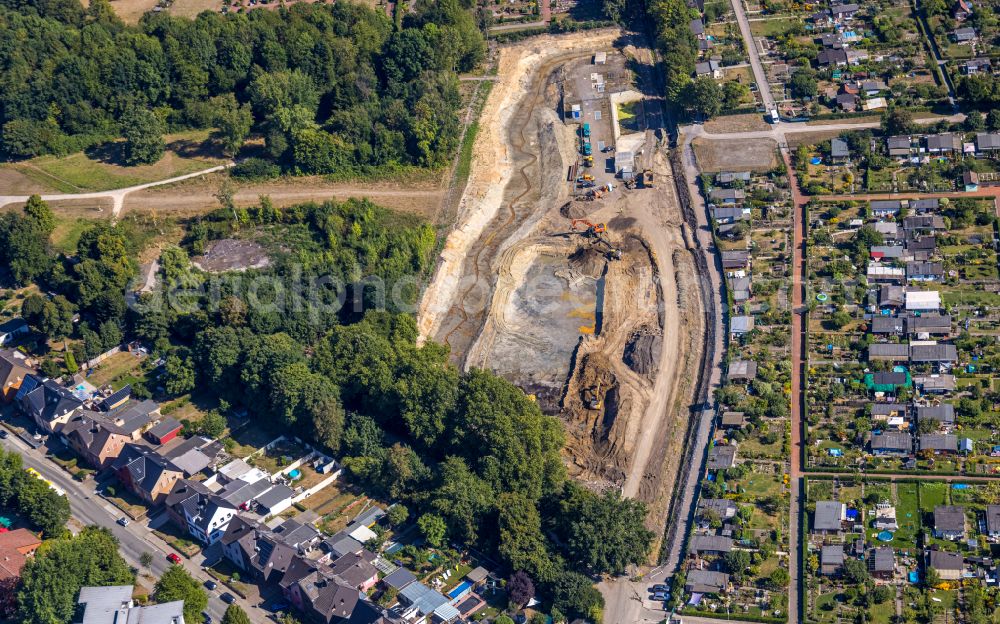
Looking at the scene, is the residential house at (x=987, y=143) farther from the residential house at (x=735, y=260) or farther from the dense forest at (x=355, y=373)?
the dense forest at (x=355, y=373)

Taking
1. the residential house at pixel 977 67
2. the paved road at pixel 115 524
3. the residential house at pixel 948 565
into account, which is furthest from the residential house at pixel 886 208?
the paved road at pixel 115 524

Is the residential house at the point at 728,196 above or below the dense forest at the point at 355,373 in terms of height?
above

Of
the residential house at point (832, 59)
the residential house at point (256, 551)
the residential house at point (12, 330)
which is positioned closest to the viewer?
the residential house at point (256, 551)

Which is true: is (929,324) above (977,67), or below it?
below

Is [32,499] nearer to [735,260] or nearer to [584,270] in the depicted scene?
[584,270]

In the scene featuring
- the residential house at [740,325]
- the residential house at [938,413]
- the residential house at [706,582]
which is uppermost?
the residential house at [740,325]

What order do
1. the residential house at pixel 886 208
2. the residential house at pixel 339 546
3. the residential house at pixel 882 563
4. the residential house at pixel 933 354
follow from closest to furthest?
the residential house at pixel 882 563
the residential house at pixel 339 546
the residential house at pixel 933 354
the residential house at pixel 886 208

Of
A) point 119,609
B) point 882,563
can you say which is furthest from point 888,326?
point 119,609

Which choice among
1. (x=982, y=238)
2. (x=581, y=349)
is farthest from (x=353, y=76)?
(x=982, y=238)
